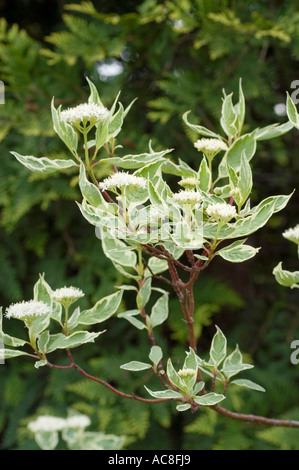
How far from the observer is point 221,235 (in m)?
0.59

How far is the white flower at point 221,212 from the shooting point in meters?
0.57

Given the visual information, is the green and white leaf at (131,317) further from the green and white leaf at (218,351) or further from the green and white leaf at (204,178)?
the green and white leaf at (204,178)

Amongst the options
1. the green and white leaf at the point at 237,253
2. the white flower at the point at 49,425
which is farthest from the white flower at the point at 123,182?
the white flower at the point at 49,425

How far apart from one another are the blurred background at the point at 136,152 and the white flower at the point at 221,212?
3.17 feet

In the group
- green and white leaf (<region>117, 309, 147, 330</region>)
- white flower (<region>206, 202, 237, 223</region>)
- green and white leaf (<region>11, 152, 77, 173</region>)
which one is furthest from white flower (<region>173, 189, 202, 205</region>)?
green and white leaf (<region>117, 309, 147, 330</region>)

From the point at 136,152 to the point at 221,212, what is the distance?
1.08m

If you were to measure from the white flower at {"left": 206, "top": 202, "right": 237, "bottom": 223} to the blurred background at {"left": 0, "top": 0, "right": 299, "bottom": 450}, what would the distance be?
967 mm

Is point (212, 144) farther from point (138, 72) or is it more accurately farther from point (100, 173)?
point (138, 72)

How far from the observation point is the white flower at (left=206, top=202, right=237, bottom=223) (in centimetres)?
57

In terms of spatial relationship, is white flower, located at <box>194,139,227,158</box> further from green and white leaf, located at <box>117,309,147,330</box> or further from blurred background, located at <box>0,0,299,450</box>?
blurred background, located at <box>0,0,299,450</box>

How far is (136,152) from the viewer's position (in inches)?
64.1

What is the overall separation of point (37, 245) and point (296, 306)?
99cm

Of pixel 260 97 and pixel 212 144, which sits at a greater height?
pixel 260 97

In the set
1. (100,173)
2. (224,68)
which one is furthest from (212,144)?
(224,68)
